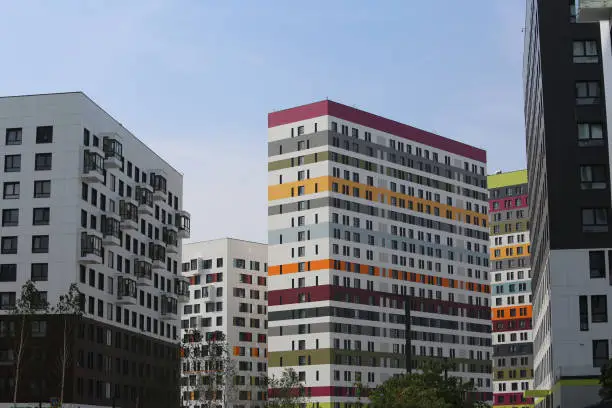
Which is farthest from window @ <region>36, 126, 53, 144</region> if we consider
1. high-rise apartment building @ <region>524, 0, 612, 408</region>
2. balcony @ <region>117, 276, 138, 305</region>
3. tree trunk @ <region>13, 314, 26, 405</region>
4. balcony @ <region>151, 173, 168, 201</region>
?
high-rise apartment building @ <region>524, 0, 612, 408</region>

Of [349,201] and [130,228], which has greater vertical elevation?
[349,201]

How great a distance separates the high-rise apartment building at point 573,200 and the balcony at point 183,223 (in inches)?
2472

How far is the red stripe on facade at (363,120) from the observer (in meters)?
158

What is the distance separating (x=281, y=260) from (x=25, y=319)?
64.2 m

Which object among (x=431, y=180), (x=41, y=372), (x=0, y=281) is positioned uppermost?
(x=431, y=180)

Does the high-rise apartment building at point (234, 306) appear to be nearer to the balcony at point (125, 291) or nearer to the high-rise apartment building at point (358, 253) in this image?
the high-rise apartment building at point (358, 253)

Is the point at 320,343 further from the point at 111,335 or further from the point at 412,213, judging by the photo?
the point at 111,335

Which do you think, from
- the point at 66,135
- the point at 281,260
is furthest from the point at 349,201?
the point at 66,135

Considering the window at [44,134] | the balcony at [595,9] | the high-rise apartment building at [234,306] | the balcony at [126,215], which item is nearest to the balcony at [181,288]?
the balcony at [126,215]

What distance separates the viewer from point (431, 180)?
6959 inches

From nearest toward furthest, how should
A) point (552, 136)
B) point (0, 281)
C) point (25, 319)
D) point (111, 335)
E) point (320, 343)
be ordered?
point (552, 136) < point (25, 319) < point (0, 281) < point (111, 335) < point (320, 343)

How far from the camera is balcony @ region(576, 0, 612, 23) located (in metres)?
47.4

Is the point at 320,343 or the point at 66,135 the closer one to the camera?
the point at 66,135

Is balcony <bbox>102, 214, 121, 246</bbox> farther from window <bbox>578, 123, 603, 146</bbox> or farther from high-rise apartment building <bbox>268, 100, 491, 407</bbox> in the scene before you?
window <bbox>578, 123, 603, 146</bbox>
